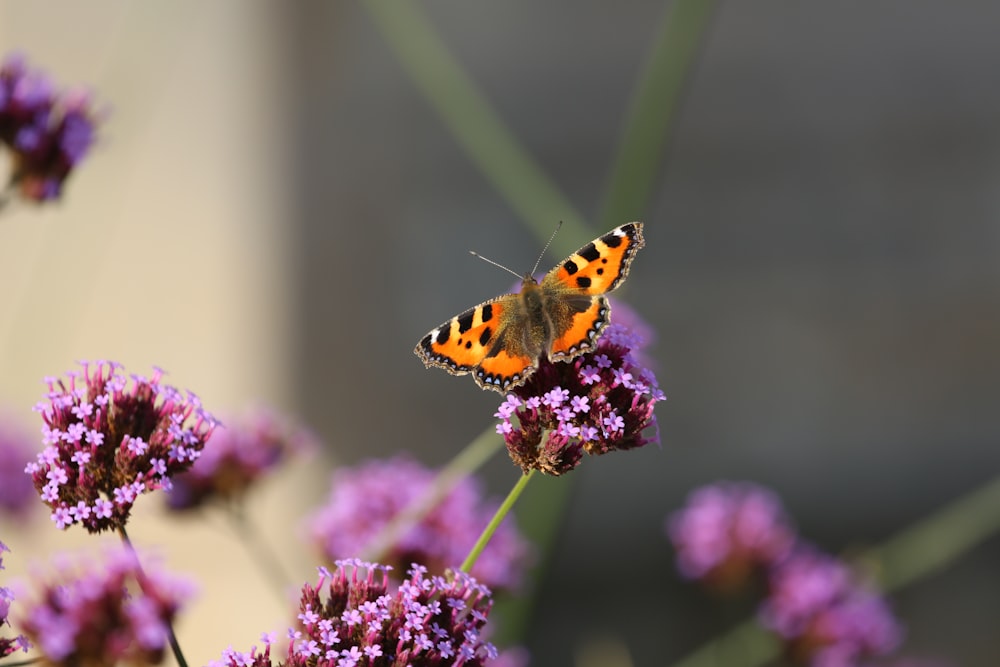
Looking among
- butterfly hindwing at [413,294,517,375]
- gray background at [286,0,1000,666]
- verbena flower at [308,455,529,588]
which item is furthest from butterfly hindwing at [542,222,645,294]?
gray background at [286,0,1000,666]

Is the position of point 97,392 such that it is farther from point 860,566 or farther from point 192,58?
point 192,58

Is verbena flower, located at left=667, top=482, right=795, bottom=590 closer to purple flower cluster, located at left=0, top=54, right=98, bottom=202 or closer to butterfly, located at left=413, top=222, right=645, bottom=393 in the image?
butterfly, located at left=413, top=222, right=645, bottom=393

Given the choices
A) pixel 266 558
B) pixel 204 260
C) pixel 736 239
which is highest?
pixel 736 239

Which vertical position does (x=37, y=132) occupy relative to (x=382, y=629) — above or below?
above

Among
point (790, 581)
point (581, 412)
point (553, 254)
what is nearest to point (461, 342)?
point (581, 412)

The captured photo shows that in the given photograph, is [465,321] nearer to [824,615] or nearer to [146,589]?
[146,589]

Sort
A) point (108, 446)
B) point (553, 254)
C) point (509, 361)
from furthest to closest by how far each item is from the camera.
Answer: point (553, 254)
point (509, 361)
point (108, 446)

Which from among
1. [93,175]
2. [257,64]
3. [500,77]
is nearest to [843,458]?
[500,77]
